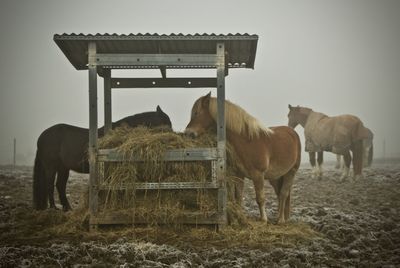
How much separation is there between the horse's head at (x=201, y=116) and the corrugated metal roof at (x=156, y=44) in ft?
2.94

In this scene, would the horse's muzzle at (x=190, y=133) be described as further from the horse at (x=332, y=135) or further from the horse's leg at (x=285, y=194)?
the horse at (x=332, y=135)

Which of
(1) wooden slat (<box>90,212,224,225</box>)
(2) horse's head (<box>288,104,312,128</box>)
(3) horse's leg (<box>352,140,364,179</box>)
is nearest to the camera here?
(1) wooden slat (<box>90,212,224,225</box>)

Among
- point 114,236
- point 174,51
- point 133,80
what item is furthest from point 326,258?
point 133,80

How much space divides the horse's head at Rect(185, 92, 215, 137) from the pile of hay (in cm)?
44

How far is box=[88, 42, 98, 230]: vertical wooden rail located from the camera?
5.73 m

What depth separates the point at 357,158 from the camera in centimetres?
1355

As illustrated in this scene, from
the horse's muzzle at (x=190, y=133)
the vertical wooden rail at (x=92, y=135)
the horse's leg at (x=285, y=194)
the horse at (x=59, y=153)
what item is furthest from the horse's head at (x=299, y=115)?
the vertical wooden rail at (x=92, y=135)

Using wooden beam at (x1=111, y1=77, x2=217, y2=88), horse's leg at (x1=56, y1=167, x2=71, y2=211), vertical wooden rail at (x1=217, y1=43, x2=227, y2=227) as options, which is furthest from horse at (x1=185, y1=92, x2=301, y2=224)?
horse's leg at (x1=56, y1=167, x2=71, y2=211)

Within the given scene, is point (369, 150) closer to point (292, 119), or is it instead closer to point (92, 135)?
point (292, 119)

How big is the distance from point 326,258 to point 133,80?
468 centimetres

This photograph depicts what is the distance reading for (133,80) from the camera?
740 cm

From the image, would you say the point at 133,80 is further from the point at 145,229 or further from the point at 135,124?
the point at 145,229

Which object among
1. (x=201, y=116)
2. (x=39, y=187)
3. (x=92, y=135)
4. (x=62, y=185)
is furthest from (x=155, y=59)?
(x=62, y=185)

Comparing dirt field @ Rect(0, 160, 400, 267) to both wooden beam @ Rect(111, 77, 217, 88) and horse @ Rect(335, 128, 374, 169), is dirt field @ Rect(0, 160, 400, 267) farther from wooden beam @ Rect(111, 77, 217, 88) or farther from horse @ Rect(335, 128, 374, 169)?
horse @ Rect(335, 128, 374, 169)
